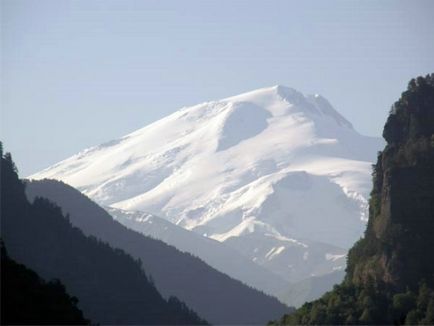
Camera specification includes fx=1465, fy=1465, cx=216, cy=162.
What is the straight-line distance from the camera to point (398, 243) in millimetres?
129000

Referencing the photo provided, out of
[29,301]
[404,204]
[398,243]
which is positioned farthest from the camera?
[404,204]

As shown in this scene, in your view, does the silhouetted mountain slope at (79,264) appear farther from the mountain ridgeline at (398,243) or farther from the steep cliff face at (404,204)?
the steep cliff face at (404,204)

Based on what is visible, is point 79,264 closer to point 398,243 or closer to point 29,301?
point 398,243

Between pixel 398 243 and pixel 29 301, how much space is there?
53.2 m

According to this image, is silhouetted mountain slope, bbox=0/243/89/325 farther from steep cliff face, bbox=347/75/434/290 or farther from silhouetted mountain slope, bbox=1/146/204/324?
silhouetted mountain slope, bbox=1/146/204/324

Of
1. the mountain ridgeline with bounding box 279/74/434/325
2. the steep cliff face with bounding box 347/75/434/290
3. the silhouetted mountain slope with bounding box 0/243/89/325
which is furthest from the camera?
the steep cliff face with bounding box 347/75/434/290

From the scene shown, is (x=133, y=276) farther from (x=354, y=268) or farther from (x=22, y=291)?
(x=22, y=291)

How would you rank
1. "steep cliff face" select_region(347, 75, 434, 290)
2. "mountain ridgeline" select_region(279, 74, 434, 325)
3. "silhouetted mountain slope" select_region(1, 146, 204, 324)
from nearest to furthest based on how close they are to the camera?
"mountain ridgeline" select_region(279, 74, 434, 325) < "steep cliff face" select_region(347, 75, 434, 290) < "silhouetted mountain slope" select_region(1, 146, 204, 324)

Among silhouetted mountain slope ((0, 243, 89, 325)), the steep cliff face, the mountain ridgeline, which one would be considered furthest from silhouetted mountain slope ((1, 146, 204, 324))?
silhouetted mountain slope ((0, 243, 89, 325))

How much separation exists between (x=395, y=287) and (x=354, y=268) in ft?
34.8

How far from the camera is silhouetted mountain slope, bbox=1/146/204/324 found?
14200 cm

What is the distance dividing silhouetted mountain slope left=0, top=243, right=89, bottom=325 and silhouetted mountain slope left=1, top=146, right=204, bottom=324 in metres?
46.2

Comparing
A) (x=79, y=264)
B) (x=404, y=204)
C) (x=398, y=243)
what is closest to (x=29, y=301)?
(x=398, y=243)

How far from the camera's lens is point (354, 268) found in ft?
446
